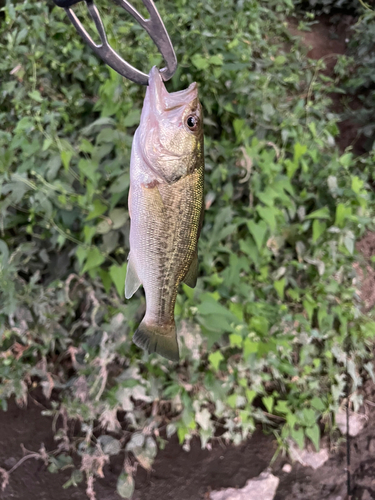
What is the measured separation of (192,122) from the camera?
0.76m

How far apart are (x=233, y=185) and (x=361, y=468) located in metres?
1.86

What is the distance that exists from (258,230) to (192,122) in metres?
0.88

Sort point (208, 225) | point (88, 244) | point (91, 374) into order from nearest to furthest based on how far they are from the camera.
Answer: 1. point (88, 244)
2. point (91, 374)
3. point (208, 225)

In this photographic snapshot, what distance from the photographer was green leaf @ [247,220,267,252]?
5.03 feet

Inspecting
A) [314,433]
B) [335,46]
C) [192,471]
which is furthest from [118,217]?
[335,46]

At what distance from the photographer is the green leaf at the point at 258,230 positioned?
1.53m

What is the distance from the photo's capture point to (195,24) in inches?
67.3

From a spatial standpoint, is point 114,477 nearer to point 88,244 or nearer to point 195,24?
point 88,244

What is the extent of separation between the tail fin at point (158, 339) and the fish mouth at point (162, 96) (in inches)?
20.8

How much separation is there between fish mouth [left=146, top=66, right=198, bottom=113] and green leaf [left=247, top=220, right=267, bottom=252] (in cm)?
89

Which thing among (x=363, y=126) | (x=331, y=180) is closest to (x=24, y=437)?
(x=331, y=180)

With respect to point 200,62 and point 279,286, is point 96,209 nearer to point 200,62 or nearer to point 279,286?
point 200,62

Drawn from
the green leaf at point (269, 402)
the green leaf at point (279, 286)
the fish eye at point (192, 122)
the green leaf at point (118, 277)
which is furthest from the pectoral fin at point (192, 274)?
the green leaf at point (269, 402)

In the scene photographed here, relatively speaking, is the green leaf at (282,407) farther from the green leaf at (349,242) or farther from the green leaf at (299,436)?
the green leaf at (349,242)
